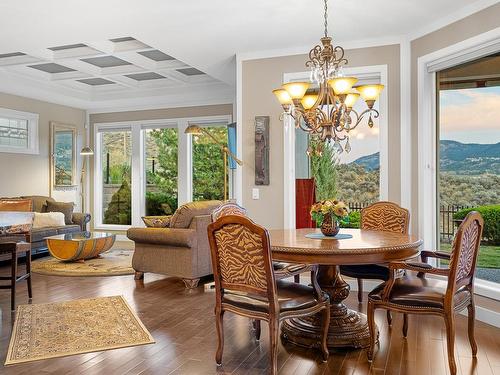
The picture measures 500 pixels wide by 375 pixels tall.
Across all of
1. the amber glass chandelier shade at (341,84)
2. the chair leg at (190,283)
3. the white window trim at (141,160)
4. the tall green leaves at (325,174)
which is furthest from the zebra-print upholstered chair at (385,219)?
the white window trim at (141,160)

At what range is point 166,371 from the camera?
2838mm

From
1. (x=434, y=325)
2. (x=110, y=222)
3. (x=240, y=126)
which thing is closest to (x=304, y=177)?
(x=240, y=126)

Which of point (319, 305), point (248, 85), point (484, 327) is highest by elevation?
point (248, 85)

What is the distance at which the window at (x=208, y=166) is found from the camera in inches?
333

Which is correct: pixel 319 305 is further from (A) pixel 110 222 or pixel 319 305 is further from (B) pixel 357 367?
(A) pixel 110 222

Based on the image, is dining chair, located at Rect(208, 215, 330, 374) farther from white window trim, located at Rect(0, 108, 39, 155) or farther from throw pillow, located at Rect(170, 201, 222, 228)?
white window trim, located at Rect(0, 108, 39, 155)

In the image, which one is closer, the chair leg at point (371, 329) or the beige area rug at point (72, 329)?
the chair leg at point (371, 329)

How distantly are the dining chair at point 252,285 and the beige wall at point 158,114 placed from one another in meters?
5.65

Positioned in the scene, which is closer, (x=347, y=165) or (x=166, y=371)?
(x=166, y=371)

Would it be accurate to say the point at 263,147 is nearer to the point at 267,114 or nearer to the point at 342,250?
the point at 267,114

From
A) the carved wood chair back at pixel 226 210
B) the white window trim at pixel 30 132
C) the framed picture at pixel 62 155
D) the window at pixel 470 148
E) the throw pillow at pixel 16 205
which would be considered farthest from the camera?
the framed picture at pixel 62 155

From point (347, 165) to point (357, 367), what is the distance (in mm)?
2866

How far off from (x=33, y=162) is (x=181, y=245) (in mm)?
4381

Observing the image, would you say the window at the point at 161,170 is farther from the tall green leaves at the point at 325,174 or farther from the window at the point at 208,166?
the tall green leaves at the point at 325,174
